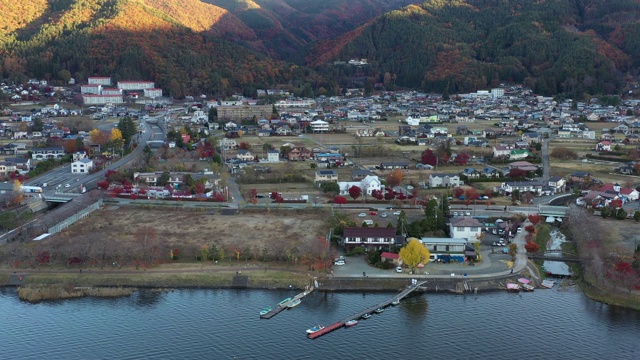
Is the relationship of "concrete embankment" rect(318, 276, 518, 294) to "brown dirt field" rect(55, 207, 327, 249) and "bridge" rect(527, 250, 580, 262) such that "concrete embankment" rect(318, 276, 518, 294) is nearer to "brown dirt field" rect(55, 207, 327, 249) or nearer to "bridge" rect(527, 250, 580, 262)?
"bridge" rect(527, 250, 580, 262)

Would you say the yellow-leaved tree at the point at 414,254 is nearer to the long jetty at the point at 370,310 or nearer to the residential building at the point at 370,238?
the long jetty at the point at 370,310

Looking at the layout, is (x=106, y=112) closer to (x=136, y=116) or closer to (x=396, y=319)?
(x=136, y=116)

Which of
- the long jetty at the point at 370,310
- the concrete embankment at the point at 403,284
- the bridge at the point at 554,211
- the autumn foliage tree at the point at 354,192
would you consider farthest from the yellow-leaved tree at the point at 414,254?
the bridge at the point at 554,211

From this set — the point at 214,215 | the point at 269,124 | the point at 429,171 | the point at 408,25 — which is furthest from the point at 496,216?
the point at 408,25

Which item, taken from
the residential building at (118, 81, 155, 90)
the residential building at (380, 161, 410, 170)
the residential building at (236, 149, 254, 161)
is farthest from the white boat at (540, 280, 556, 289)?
the residential building at (118, 81, 155, 90)

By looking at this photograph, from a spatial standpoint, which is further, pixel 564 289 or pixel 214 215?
pixel 214 215
